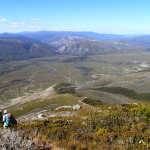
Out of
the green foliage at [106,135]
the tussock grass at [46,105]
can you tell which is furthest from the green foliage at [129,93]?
the green foliage at [106,135]

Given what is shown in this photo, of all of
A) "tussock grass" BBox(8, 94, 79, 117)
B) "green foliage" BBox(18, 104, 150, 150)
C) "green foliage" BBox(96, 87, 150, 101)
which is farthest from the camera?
"green foliage" BBox(96, 87, 150, 101)

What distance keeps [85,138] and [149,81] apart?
136 metres

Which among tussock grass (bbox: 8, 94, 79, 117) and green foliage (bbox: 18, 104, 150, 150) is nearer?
green foliage (bbox: 18, 104, 150, 150)

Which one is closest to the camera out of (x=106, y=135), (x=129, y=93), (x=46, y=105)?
(x=106, y=135)

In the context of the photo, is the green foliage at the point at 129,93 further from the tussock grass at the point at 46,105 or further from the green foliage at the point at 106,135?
the green foliage at the point at 106,135

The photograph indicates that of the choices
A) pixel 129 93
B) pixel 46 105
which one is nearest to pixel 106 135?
pixel 46 105

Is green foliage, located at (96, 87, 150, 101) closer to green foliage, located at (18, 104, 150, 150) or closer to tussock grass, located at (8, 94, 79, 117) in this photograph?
tussock grass, located at (8, 94, 79, 117)

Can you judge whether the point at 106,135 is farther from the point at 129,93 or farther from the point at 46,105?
the point at 129,93

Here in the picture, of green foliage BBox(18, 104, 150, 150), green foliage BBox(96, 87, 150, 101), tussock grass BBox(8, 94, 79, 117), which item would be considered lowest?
green foliage BBox(96, 87, 150, 101)

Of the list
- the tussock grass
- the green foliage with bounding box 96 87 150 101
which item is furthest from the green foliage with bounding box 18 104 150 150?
the green foliage with bounding box 96 87 150 101

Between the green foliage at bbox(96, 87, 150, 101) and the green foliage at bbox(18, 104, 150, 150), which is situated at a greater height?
the green foliage at bbox(18, 104, 150, 150)

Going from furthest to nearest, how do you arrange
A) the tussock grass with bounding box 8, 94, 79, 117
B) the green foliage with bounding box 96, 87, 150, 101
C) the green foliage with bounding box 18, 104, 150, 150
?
1. the green foliage with bounding box 96, 87, 150, 101
2. the tussock grass with bounding box 8, 94, 79, 117
3. the green foliage with bounding box 18, 104, 150, 150

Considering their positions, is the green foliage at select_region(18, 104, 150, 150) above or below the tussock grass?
above

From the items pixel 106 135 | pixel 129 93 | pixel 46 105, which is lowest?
pixel 129 93
